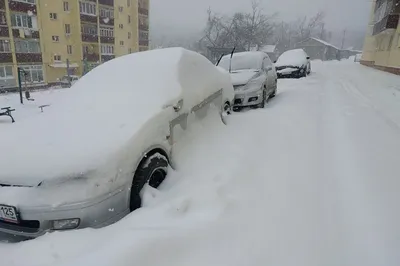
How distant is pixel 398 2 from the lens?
1886 centimetres

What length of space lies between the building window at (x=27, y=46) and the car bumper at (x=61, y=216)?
31836 millimetres

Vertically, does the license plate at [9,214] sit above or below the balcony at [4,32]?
below

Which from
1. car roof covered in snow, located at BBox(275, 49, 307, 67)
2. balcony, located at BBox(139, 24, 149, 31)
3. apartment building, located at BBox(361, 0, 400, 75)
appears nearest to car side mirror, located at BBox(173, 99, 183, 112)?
car roof covered in snow, located at BBox(275, 49, 307, 67)

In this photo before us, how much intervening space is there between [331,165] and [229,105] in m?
2.55

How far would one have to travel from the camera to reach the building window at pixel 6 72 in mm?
26719

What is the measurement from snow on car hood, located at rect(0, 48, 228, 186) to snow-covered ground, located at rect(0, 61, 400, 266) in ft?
1.75

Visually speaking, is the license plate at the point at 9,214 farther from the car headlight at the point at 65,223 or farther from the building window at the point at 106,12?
the building window at the point at 106,12

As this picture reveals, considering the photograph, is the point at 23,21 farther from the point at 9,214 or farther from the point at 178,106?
the point at 9,214

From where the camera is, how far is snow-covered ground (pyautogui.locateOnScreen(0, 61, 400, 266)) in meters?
1.94

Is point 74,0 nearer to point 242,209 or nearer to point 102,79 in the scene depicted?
point 102,79

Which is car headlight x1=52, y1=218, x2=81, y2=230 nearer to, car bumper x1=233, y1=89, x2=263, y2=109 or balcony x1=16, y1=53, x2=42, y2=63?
car bumper x1=233, y1=89, x2=263, y2=109

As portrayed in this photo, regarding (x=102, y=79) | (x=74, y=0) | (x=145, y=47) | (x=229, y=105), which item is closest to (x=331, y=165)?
(x=229, y=105)

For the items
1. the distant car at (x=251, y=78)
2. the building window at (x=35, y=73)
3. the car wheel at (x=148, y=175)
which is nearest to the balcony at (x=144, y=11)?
the building window at (x=35, y=73)

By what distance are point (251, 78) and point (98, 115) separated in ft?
15.3
